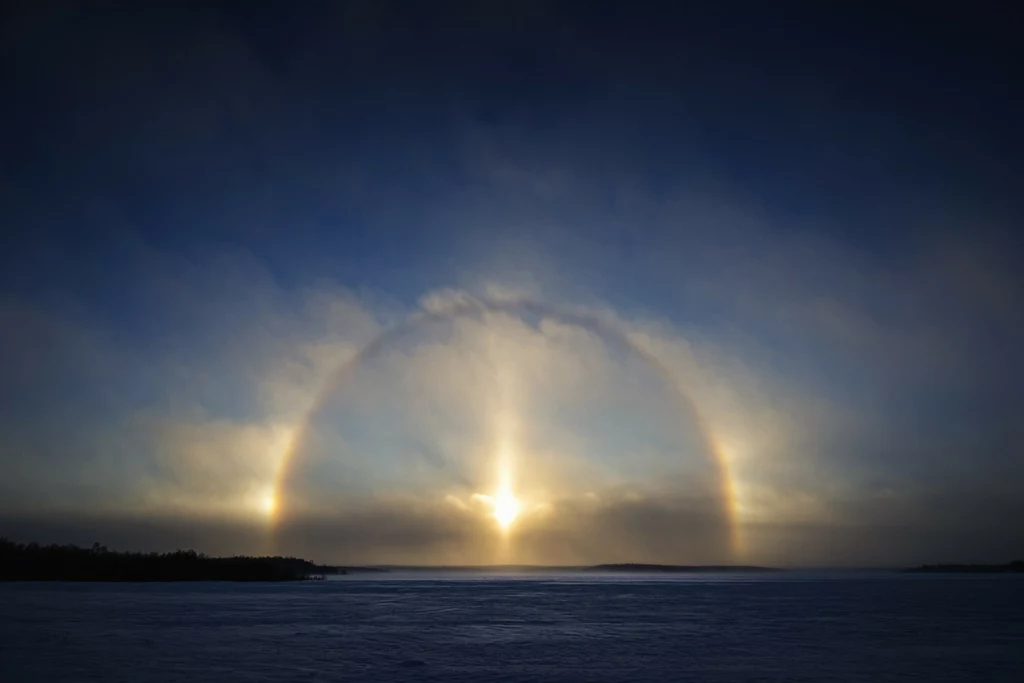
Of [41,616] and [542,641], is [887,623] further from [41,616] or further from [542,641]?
[41,616]

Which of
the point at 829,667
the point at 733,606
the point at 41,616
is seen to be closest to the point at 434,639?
the point at 829,667

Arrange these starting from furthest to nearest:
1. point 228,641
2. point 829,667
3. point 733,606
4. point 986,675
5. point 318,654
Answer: point 733,606 < point 228,641 < point 318,654 < point 829,667 < point 986,675

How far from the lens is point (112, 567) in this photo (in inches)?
6024

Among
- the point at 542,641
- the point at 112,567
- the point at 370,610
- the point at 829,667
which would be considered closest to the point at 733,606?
the point at 370,610

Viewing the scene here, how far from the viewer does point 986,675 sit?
1398 inches

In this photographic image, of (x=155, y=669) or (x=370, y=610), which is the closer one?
(x=155, y=669)

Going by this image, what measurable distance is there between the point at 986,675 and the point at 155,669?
3715 centimetres

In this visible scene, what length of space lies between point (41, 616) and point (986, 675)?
211 feet

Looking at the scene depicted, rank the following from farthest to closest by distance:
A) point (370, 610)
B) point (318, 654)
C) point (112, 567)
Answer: point (112, 567), point (370, 610), point (318, 654)

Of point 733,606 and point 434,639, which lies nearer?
point 434,639

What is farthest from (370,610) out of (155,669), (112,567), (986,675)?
(112,567)

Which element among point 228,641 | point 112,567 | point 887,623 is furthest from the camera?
point 112,567

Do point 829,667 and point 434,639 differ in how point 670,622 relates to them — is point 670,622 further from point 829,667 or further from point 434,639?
point 829,667

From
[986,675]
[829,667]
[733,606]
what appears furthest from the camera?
[733,606]
